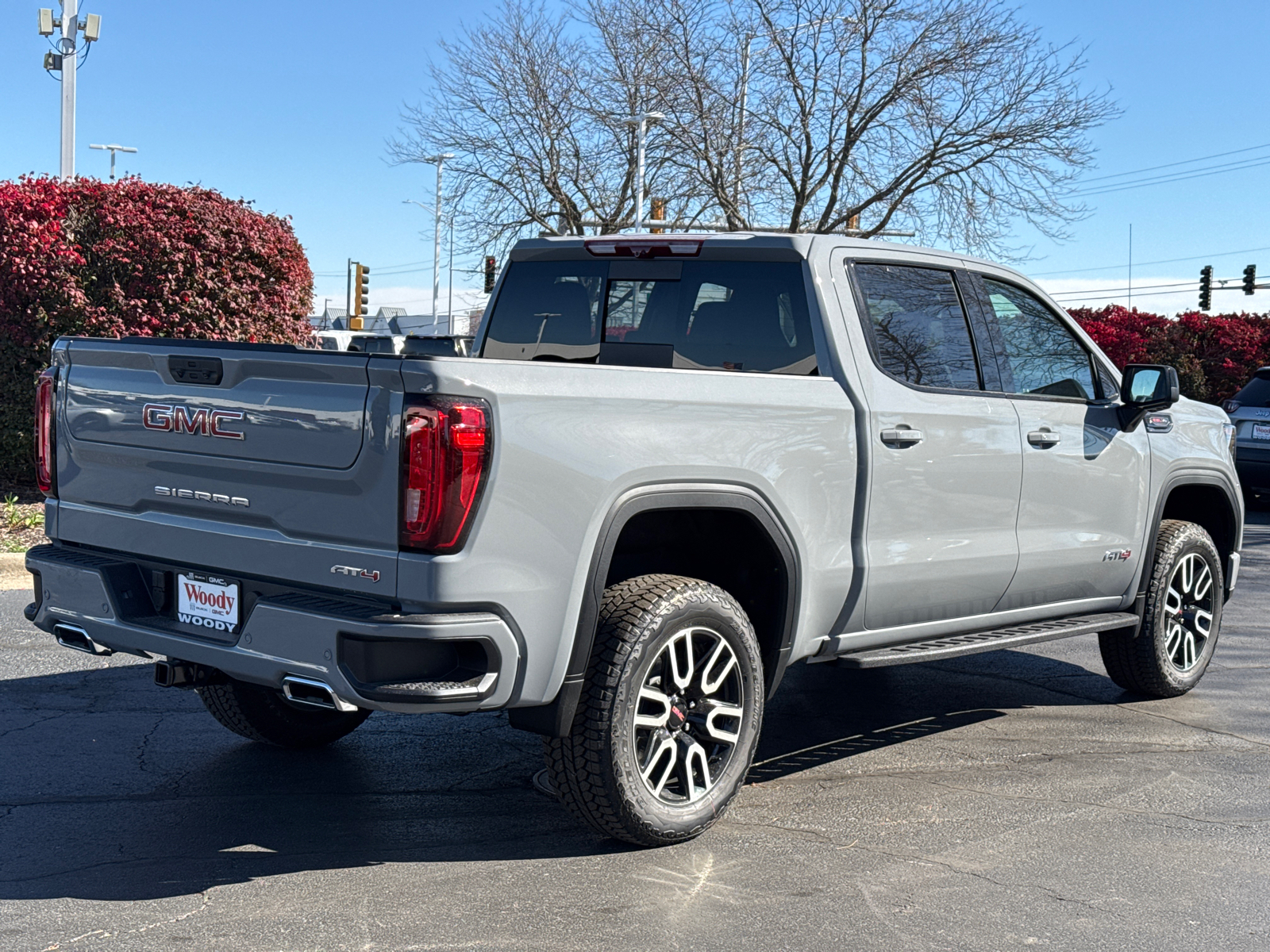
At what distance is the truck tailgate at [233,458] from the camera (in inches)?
148

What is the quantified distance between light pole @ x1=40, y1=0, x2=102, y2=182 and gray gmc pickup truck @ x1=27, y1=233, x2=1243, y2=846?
47.5 ft

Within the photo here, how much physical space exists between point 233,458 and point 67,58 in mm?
16989

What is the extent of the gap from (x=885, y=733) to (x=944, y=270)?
6.64ft

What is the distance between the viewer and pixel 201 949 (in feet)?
11.6

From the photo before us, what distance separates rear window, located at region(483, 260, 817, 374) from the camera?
516cm

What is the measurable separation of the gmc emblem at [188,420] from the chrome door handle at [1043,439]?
322 centimetres

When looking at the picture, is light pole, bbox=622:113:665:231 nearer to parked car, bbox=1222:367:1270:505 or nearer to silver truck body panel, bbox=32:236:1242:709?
parked car, bbox=1222:367:1270:505

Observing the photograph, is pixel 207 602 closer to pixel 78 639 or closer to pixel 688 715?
pixel 78 639

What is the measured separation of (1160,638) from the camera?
6.59 meters

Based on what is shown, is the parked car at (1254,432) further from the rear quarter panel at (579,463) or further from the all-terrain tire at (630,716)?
the all-terrain tire at (630,716)

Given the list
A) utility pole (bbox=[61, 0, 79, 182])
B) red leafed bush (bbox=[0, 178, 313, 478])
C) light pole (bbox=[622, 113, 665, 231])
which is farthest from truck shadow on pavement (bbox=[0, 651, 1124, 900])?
light pole (bbox=[622, 113, 665, 231])

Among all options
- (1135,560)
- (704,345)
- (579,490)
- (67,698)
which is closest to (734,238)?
(704,345)

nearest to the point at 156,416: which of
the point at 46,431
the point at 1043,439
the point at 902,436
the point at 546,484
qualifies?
the point at 46,431

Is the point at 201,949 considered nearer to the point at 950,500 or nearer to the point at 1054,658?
the point at 950,500
